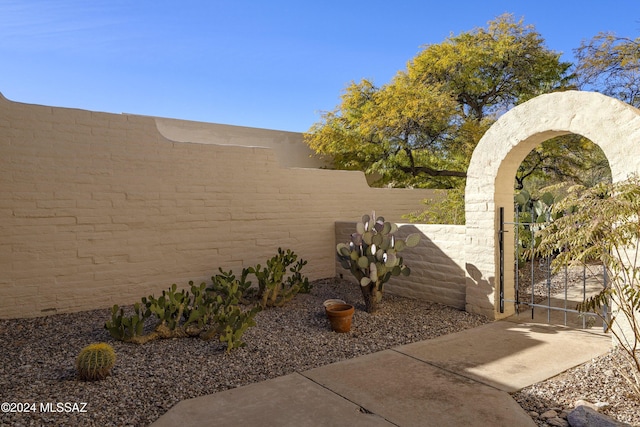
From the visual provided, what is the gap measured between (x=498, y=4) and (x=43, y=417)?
709 inches

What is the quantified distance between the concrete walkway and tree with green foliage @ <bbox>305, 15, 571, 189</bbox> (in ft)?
29.8

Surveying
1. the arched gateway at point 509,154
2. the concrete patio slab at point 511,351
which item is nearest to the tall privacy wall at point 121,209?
the arched gateway at point 509,154

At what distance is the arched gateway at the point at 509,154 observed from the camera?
4.48 m

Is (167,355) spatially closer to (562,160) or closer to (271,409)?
(271,409)

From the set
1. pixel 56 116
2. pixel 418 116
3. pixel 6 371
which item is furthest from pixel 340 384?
pixel 418 116

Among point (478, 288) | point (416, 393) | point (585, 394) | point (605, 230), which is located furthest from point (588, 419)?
point (478, 288)

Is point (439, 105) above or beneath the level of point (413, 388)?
above

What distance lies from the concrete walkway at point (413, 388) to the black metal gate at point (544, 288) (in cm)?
65

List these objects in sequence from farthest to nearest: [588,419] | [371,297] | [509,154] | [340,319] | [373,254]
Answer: [371,297]
[373,254]
[509,154]
[340,319]
[588,419]

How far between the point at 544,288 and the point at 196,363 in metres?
6.34

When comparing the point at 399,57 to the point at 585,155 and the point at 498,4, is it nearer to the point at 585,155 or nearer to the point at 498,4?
the point at 498,4

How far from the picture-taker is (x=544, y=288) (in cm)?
768

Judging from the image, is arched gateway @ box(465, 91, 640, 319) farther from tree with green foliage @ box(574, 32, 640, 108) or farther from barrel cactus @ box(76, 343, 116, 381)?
tree with green foliage @ box(574, 32, 640, 108)

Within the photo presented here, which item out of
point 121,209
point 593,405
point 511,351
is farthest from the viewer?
point 121,209
